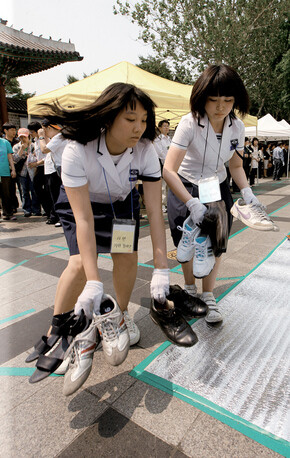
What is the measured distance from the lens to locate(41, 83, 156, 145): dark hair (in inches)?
58.2

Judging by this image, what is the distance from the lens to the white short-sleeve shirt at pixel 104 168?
155 cm

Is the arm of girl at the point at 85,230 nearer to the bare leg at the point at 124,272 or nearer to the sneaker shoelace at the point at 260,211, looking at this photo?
the bare leg at the point at 124,272

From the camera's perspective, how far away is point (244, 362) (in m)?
1.78

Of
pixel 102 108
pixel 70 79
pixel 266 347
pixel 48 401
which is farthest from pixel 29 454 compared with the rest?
pixel 70 79

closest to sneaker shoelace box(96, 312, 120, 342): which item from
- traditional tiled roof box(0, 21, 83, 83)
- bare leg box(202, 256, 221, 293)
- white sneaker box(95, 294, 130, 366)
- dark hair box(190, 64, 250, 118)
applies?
white sneaker box(95, 294, 130, 366)

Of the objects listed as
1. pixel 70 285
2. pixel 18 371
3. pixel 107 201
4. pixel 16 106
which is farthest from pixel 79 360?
pixel 16 106

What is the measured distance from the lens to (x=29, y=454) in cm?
127

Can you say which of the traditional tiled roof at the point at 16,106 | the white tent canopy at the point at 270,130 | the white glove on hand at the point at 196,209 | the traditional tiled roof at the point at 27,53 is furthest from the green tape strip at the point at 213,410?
the traditional tiled roof at the point at 16,106

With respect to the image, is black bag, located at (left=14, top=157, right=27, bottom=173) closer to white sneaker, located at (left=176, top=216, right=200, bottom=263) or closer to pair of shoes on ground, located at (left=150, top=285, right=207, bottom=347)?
white sneaker, located at (left=176, top=216, right=200, bottom=263)

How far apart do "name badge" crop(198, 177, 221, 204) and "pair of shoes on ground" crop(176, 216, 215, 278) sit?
0.19 meters

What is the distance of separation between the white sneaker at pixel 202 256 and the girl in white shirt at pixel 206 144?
0.14 meters

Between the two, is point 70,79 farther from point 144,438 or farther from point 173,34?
point 144,438

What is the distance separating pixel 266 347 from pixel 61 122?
69.6 inches

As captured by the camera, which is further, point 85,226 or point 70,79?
point 70,79
